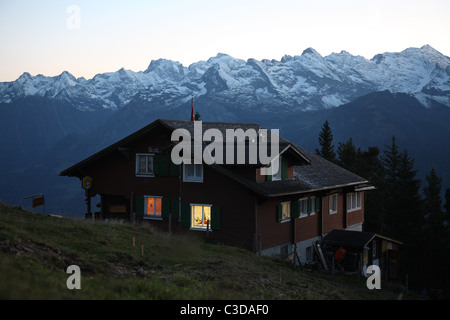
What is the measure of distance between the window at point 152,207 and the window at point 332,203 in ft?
44.8

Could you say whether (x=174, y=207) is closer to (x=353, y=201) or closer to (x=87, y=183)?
(x=87, y=183)

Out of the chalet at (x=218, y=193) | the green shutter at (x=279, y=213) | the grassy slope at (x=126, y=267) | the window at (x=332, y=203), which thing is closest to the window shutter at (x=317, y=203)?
the chalet at (x=218, y=193)

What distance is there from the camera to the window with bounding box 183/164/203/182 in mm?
30312

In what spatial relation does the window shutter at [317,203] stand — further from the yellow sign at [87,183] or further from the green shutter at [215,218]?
the yellow sign at [87,183]

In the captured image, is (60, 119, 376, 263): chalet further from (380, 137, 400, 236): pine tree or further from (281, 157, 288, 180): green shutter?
(380, 137, 400, 236): pine tree

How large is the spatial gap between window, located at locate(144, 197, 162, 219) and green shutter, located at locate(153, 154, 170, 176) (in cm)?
194

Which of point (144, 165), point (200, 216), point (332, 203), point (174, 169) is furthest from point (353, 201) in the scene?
point (144, 165)

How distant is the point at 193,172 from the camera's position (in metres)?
30.7

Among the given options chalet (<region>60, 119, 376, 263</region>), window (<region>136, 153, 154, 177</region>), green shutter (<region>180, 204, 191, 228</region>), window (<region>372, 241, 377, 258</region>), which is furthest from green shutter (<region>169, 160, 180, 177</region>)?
window (<region>372, 241, 377, 258</region>)

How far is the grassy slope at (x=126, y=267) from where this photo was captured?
10547 mm

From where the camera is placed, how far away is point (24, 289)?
339 inches
